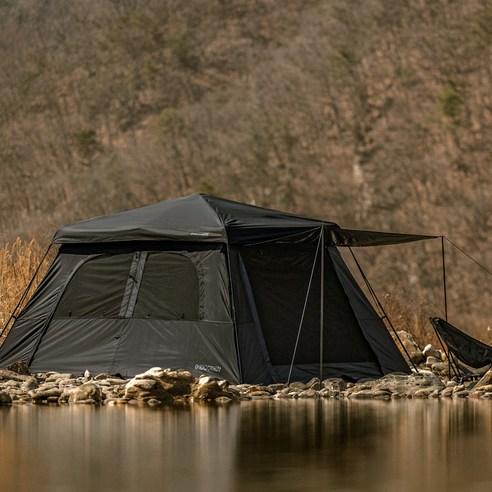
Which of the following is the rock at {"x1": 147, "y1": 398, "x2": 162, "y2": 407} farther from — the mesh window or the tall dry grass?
the tall dry grass

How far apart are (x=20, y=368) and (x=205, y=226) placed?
2.51 meters

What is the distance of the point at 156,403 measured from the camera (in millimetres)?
10859

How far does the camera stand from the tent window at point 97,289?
524 inches

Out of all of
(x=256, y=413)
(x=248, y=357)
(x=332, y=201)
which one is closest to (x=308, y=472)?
(x=256, y=413)

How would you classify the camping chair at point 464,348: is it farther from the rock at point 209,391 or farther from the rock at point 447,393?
the rock at point 209,391

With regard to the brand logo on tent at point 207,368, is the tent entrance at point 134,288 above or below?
above

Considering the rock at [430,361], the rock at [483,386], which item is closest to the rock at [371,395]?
the rock at [483,386]

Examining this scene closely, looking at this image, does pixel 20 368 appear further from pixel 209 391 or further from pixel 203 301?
pixel 209 391

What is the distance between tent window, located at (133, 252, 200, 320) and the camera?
12883 millimetres

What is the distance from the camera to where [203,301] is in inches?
502

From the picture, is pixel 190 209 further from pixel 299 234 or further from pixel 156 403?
pixel 156 403

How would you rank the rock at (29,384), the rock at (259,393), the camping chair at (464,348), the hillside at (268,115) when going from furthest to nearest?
the hillside at (268,115)
the camping chair at (464,348)
the rock at (29,384)
the rock at (259,393)

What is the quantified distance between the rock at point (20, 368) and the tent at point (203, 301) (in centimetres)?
43

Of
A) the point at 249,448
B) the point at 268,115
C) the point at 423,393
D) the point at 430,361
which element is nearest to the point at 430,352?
the point at 430,361
